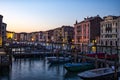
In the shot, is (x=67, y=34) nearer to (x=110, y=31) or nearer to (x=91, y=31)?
(x=91, y=31)

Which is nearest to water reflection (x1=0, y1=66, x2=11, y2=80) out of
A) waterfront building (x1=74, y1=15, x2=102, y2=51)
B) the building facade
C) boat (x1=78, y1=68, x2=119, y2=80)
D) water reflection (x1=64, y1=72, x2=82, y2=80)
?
water reflection (x1=64, y1=72, x2=82, y2=80)

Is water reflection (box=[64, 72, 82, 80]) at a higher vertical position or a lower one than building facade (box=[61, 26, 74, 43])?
lower

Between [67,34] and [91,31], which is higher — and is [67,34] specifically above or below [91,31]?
above

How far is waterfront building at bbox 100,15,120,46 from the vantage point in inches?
2244

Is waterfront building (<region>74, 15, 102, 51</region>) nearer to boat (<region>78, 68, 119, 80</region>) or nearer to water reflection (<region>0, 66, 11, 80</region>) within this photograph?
water reflection (<region>0, 66, 11, 80</region>)

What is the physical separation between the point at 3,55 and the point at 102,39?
117ft

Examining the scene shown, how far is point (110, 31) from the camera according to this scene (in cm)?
6000

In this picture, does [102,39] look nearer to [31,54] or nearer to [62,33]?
[31,54]

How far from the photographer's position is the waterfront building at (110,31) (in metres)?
57.0

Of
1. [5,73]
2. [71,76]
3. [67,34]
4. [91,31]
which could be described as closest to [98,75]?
[71,76]

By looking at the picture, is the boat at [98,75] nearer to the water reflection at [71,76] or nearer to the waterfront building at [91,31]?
the water reflection at [71,76]

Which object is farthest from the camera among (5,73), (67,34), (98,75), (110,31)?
(67,34)

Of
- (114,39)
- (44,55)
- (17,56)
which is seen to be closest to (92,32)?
(114,39)

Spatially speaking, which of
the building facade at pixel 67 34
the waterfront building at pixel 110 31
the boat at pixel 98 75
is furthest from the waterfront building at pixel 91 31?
the boat at pixel 98 75
